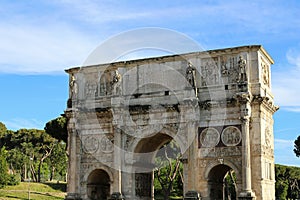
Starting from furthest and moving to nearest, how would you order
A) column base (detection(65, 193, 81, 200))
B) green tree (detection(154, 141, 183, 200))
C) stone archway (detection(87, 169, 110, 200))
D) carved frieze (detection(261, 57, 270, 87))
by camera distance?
1. green tree (detection(154, 141, 183, 200))
2. stone archway (detection(87, 169, 110, 200))
3. column base (detection(65, 193, 81, 200))
4. carved frieze (detection(261, 57, 270, 87))

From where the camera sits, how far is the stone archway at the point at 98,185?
2908 centimetres

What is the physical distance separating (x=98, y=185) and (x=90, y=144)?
8.96 feet

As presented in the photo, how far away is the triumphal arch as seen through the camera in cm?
2517

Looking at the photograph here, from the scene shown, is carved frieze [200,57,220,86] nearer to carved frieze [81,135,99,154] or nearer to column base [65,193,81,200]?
carved frieze [81,135,99,154]

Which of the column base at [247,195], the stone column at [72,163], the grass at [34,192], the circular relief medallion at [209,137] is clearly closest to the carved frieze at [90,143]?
the stone column at [72,163]

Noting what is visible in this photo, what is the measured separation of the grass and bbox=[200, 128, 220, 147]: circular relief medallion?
68.9 ft

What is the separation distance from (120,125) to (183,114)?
3.78 metres

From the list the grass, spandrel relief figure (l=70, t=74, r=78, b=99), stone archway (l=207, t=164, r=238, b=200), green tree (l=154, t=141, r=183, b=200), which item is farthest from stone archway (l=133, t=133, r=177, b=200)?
green tree (l=154, t=141, r=183, b=200)

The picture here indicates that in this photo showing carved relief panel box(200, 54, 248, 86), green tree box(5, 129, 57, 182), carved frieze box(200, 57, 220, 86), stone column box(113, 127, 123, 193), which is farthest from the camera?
green tree box(5, 129, 57, 182)

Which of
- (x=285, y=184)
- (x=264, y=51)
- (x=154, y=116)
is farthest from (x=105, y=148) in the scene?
(x=285, y=184)

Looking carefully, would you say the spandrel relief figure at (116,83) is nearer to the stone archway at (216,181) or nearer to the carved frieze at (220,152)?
the carved frieze at (220,152)

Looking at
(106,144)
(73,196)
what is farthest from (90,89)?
(73,196)

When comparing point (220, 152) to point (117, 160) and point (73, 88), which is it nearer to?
point (117, 160)

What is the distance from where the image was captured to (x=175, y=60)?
27.2m
